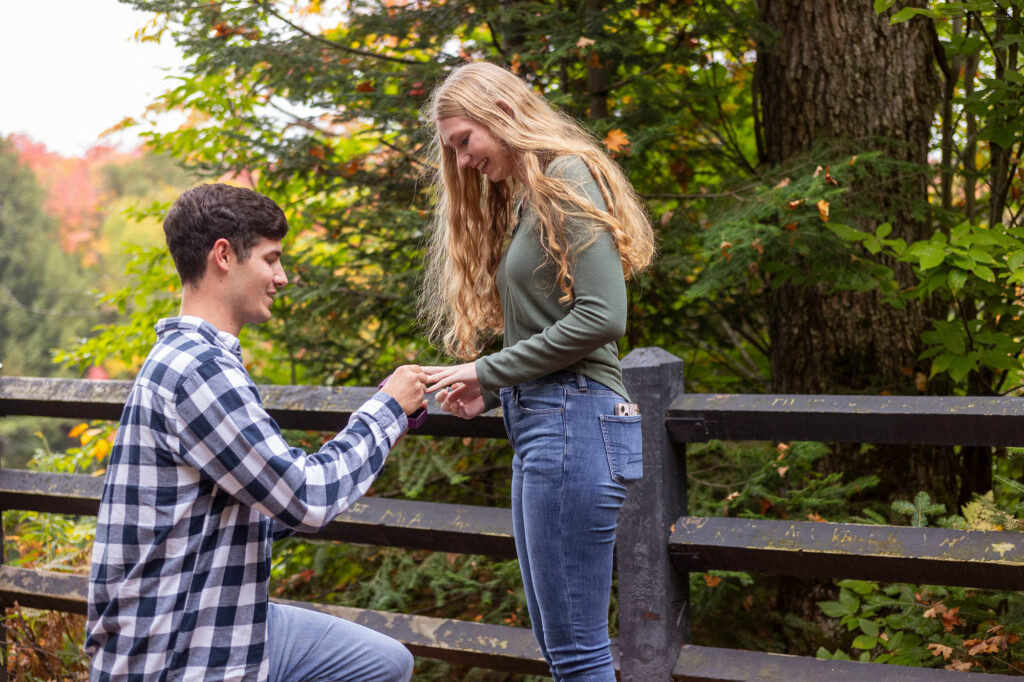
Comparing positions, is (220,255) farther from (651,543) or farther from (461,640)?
(461,640)

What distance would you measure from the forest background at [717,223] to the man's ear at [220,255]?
7.36ft

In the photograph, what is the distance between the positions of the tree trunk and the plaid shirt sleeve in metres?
3.56

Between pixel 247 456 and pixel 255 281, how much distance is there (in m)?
0.39

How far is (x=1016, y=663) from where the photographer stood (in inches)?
115

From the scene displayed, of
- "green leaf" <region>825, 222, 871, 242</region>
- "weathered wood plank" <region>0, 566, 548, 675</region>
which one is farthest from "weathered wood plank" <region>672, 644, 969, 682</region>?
"green leaf" <region>825, 222, 871, 242</region>

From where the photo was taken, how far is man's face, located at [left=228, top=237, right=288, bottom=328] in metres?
1.91

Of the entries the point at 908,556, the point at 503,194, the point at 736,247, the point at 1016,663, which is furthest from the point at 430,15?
the point at 1016,663

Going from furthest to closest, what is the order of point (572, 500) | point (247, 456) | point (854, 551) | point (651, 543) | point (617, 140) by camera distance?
point (617, 140)
point (651, 543)
point (854, 551)
point (572, 500)
point (247, 456)

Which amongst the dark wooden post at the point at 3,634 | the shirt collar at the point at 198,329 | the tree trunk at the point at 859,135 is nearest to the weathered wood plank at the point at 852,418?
the shirt collar at the point at 198,329

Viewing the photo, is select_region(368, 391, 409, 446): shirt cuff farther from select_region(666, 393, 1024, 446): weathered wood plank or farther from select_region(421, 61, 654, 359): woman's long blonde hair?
select_region(666, 393, 1024, 446): weathered wood plank

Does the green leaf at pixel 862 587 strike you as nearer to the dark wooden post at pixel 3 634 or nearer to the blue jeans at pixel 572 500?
the blue jeans at pixel 572 500

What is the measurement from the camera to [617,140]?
421 cm

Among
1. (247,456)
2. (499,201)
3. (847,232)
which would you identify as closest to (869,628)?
(847,232)

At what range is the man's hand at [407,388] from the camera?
2.06m
